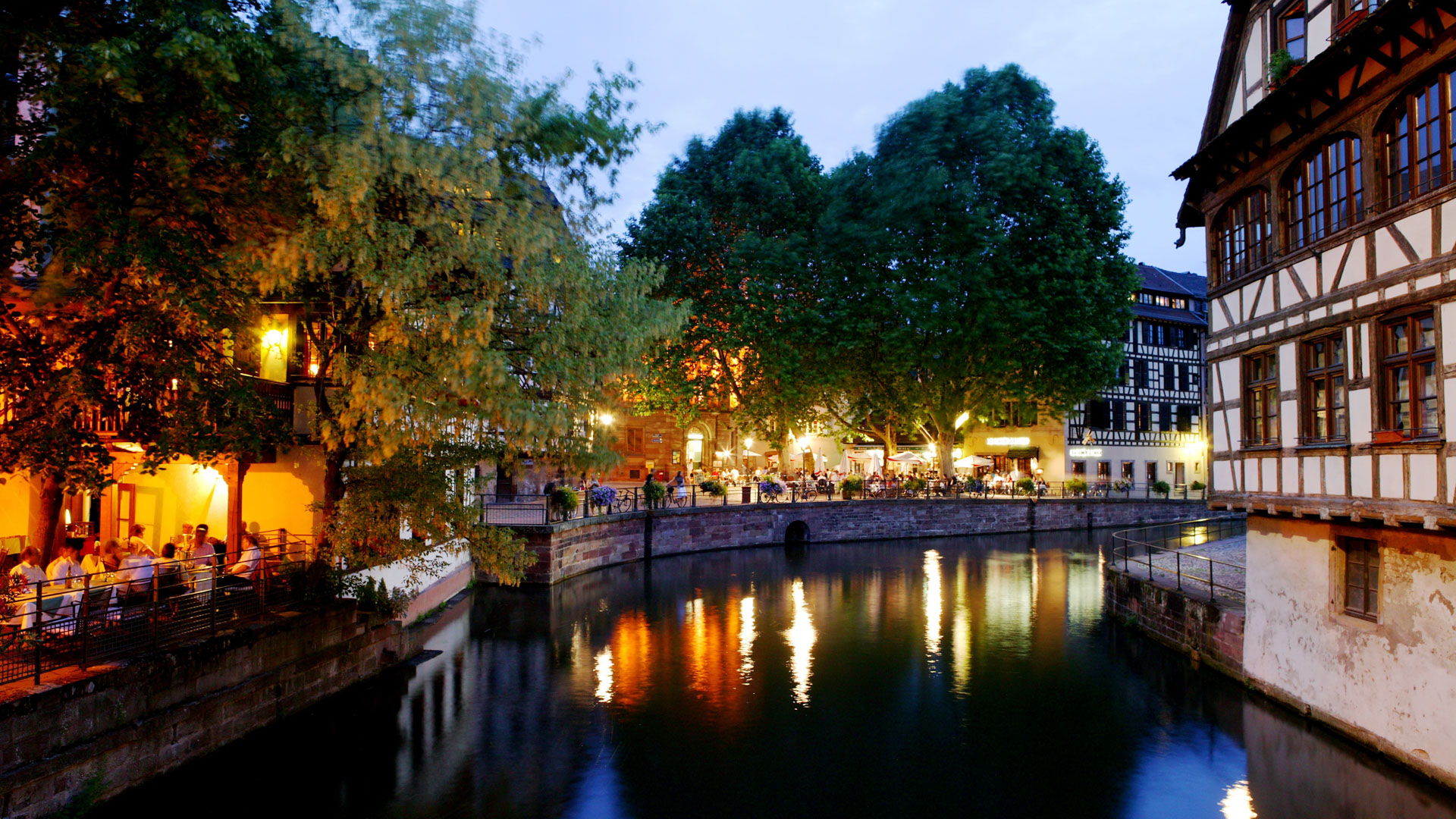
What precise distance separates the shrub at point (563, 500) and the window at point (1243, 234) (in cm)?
1703

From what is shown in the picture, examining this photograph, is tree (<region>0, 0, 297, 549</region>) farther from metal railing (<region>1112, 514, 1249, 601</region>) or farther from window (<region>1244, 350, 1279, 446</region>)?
metal railing (<region>1112, 514, 1249, 601</region>)

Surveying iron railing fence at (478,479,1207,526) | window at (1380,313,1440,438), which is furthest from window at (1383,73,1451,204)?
iron railing fence at (478,479,1207,526)

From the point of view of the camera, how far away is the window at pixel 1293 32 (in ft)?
41.5

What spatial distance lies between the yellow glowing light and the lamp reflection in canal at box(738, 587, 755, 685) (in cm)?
233

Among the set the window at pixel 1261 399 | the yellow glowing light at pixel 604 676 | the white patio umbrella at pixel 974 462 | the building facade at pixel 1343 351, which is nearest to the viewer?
the building facade at pixel 1343 351

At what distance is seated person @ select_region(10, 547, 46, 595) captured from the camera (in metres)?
10.2

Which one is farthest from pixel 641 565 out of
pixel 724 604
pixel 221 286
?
pixel 221 286

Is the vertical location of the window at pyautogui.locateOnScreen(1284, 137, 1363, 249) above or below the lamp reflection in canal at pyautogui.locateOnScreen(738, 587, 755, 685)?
above

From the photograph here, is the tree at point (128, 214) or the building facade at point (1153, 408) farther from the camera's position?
the building facade at point (1153, 408)

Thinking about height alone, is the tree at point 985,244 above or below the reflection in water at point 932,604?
above

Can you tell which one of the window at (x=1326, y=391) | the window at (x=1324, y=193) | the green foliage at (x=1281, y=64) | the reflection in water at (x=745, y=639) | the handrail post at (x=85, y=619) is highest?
the green foliage at (x=1281, y=64)

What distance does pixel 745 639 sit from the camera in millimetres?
19203

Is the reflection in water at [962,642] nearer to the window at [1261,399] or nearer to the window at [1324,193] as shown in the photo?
the window at [1261,399]

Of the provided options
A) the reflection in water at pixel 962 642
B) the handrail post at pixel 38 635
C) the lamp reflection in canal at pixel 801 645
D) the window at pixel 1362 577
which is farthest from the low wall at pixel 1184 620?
the handrail post at pixel 38 635
